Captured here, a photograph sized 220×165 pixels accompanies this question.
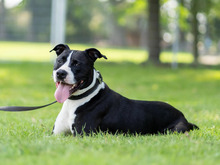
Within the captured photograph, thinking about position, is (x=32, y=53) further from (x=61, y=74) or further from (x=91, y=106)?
(x=61, y=74)

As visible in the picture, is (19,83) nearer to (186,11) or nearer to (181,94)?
(181,94)

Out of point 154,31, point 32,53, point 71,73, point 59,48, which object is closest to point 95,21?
point 32,53

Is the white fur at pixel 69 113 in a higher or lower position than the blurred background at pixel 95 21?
lower

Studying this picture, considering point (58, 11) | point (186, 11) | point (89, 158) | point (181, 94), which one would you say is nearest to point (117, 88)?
point (181, 94)

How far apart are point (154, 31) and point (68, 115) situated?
45.7ft

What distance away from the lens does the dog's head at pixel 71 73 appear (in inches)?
174

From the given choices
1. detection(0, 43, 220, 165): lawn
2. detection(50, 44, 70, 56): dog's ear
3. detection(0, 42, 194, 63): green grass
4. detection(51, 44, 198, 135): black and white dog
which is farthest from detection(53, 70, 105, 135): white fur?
detection(0, 42, 194, 63): green grass

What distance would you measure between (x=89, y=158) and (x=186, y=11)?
18.8 metres

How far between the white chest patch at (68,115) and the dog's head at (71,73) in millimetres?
170

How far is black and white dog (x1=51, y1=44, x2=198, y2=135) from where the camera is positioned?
4.53 m

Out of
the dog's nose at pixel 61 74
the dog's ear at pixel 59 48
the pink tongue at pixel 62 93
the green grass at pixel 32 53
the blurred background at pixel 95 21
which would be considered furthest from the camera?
the green grass at pixel 32 53

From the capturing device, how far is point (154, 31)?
18.1 m

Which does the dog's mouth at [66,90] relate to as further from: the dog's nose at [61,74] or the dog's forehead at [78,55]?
the dog's forehead at [78,55]

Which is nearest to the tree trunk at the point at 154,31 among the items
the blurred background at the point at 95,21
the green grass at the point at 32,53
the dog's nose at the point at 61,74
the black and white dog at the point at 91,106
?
the blurred background at the point at 95,21
